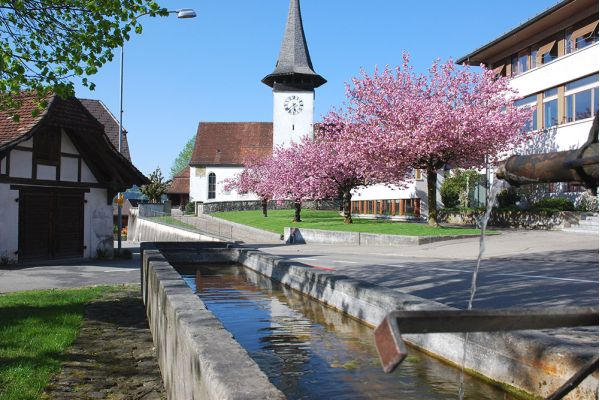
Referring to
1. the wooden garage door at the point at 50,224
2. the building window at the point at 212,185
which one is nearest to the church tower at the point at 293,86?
the building window at the point at 212,185

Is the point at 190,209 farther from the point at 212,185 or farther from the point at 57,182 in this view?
the point at 57,182

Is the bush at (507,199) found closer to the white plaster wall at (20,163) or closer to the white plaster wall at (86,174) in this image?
the white plaster wall at (86,174)

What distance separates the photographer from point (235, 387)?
291 cm

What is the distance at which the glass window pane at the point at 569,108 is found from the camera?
30.6 metres

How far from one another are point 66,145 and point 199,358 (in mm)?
19493

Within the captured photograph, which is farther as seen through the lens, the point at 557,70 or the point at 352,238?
the point at 557,70

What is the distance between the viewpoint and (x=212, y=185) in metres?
77.7

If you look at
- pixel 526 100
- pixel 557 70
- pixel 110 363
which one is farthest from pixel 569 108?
pixel 110 363

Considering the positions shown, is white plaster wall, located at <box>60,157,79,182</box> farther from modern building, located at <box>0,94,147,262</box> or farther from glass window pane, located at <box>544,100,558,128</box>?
glass window pane, located at <box>544,100,558,128</box>

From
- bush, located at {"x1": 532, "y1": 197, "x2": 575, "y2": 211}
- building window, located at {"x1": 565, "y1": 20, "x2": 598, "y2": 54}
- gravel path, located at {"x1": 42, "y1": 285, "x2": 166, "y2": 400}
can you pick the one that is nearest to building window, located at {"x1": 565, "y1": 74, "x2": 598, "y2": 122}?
building window, located at {"x1": 565, "y1": 20, "x2": 598, "y2": 54}

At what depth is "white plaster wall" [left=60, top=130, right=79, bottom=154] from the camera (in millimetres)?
21047

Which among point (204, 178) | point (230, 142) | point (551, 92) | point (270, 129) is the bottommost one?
point (204, 178)

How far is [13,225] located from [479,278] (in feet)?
47.9

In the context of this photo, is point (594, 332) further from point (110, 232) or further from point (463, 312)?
point (110, 232)
